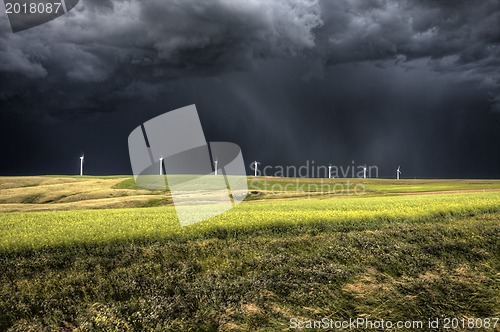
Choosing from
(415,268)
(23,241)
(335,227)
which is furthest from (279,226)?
(23,241)

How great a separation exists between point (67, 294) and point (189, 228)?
26.1ft

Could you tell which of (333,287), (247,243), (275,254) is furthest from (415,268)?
(247,243)

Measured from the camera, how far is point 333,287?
34.8ft

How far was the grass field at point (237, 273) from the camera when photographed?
29.0 ft

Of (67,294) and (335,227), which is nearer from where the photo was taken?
(67,294)

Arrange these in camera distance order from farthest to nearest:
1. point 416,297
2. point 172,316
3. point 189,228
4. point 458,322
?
point 189,228 → point 172,316 → point 416,297 → point 458,322

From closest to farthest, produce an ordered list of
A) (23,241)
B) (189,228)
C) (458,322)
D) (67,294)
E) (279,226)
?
(458,322)
(67,294)
(23,241)
(189,228)
(279,226)

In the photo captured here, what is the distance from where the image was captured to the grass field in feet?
29.0

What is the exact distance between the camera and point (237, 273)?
13.0 metres

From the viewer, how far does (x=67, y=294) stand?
11.6 metres

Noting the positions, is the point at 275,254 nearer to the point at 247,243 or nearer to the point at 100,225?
the point at 247,243

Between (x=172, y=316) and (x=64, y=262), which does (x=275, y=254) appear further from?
(x=64, y=262)

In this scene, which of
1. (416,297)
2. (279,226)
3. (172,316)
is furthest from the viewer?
(279,226)

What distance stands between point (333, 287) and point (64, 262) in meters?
10.7
